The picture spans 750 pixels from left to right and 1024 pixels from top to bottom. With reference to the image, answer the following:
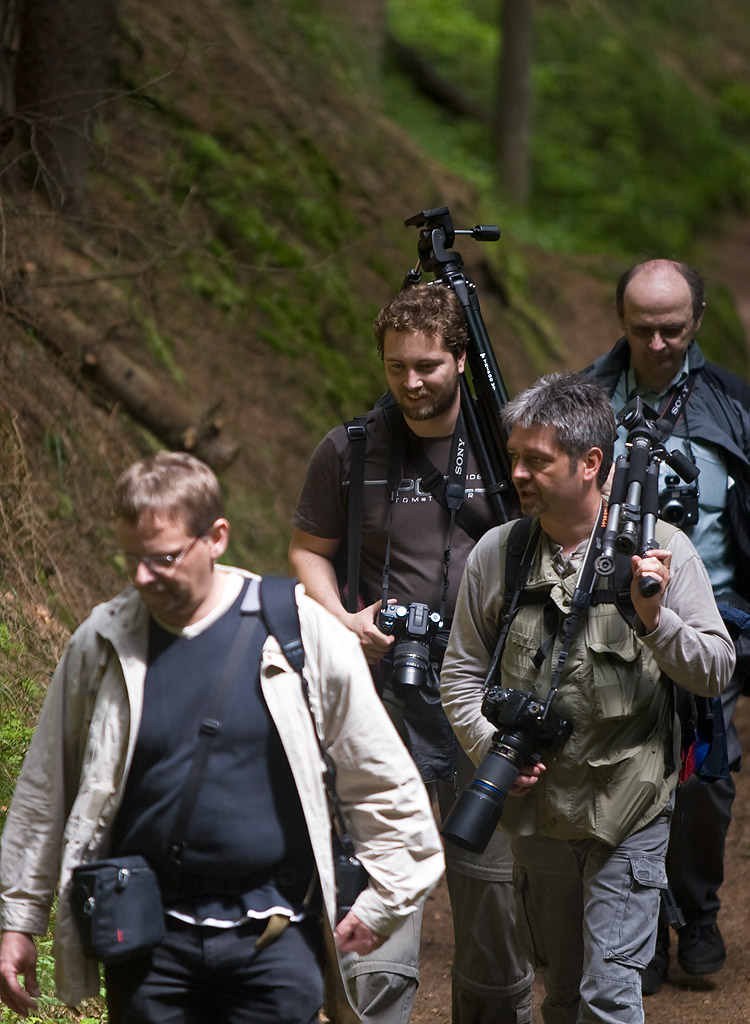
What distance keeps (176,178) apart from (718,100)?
18.5 m

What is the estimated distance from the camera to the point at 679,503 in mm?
4586

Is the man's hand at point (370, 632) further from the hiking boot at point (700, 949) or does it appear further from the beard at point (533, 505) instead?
the hiking boot at point (700, 949)

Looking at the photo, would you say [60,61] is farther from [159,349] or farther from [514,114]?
[514,114]

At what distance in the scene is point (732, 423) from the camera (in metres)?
4.93

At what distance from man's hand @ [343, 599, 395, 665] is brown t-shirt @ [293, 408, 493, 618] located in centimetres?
11

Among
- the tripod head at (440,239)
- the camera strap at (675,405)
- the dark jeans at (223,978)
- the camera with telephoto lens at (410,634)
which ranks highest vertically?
the tripod head at (440,239)

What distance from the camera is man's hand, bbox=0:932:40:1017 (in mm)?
2754

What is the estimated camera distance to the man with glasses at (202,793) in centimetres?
276

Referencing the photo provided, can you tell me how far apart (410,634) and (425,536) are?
1.20ft

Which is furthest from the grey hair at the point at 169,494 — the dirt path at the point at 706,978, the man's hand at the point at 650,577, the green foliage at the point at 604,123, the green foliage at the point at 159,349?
the green foliage at the point at 604,123

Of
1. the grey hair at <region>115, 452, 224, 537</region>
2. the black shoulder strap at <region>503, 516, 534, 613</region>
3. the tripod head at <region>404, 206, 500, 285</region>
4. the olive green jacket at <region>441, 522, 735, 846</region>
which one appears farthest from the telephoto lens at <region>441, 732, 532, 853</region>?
the tripod head at <region>404, 206, 500, 285</region>

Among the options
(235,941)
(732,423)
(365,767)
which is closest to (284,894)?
(235,941)

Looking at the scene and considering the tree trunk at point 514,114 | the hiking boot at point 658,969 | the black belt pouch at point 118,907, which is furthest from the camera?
the tree trunk at point 514,114

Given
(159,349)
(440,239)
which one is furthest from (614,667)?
(159,349)
